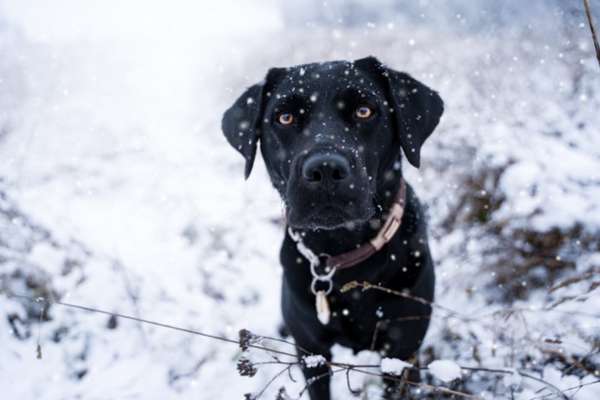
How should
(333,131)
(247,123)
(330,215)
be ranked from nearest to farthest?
(330,215), (333,131), (247,123)

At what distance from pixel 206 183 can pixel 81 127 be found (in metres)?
3.48

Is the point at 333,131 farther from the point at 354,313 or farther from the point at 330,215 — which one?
the point at 354,313

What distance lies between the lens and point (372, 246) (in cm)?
208

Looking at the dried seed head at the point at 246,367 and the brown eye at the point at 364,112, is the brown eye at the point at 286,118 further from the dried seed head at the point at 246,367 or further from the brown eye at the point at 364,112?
the dried seed head at the point at 246,367

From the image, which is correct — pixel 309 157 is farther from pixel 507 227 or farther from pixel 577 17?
pixel 577 17

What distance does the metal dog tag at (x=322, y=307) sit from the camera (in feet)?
6.68

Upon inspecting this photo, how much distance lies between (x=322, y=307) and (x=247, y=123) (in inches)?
40.9

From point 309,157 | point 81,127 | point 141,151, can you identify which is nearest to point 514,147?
point 309,157

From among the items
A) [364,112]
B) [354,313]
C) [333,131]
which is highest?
[364,112]

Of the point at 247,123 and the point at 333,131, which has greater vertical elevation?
the point at 247,123

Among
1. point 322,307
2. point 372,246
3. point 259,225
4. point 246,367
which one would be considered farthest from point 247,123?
point 259,225

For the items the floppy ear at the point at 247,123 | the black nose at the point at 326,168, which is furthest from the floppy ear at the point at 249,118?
the black nose at the point at 326,168

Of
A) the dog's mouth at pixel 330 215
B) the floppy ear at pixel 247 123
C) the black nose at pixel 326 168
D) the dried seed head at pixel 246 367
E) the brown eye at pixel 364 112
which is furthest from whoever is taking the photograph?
the floppy ear at pixel 247 123

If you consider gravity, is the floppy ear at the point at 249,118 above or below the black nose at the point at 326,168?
above
